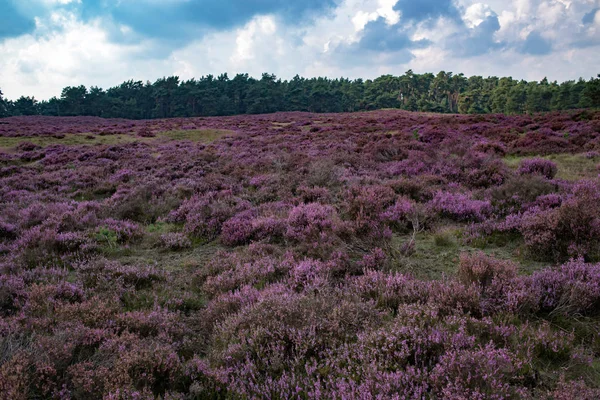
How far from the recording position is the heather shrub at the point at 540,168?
9180mm

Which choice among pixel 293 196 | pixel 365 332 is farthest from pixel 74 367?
pixel 293 196

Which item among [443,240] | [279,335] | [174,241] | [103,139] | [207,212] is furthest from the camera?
[103,139]

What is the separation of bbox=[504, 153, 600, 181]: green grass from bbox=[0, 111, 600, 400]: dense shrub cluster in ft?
1.12

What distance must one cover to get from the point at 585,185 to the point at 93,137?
32.0 m

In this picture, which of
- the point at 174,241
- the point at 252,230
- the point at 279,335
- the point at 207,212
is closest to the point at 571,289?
the point at 279,335

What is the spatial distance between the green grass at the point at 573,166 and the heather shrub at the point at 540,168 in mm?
427

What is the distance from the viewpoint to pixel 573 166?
36.4ft

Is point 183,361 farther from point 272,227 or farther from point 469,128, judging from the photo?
point 469,128

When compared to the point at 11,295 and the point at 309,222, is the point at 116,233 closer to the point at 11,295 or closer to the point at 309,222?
the point at 11,295

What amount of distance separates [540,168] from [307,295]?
8.89 meters

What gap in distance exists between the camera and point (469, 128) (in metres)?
22.6

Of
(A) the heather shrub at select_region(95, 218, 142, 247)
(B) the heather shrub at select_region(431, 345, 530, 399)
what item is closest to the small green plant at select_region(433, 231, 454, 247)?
(B) the heather shrub at select_region(431, 345, 530, 399)

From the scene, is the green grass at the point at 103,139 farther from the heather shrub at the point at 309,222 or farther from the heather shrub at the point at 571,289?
the heather shrub at the point at 571,289

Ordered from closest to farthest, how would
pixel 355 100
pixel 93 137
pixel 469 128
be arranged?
1. pixel 469 128
2. pixel 93 137
3. pixel 355 100
